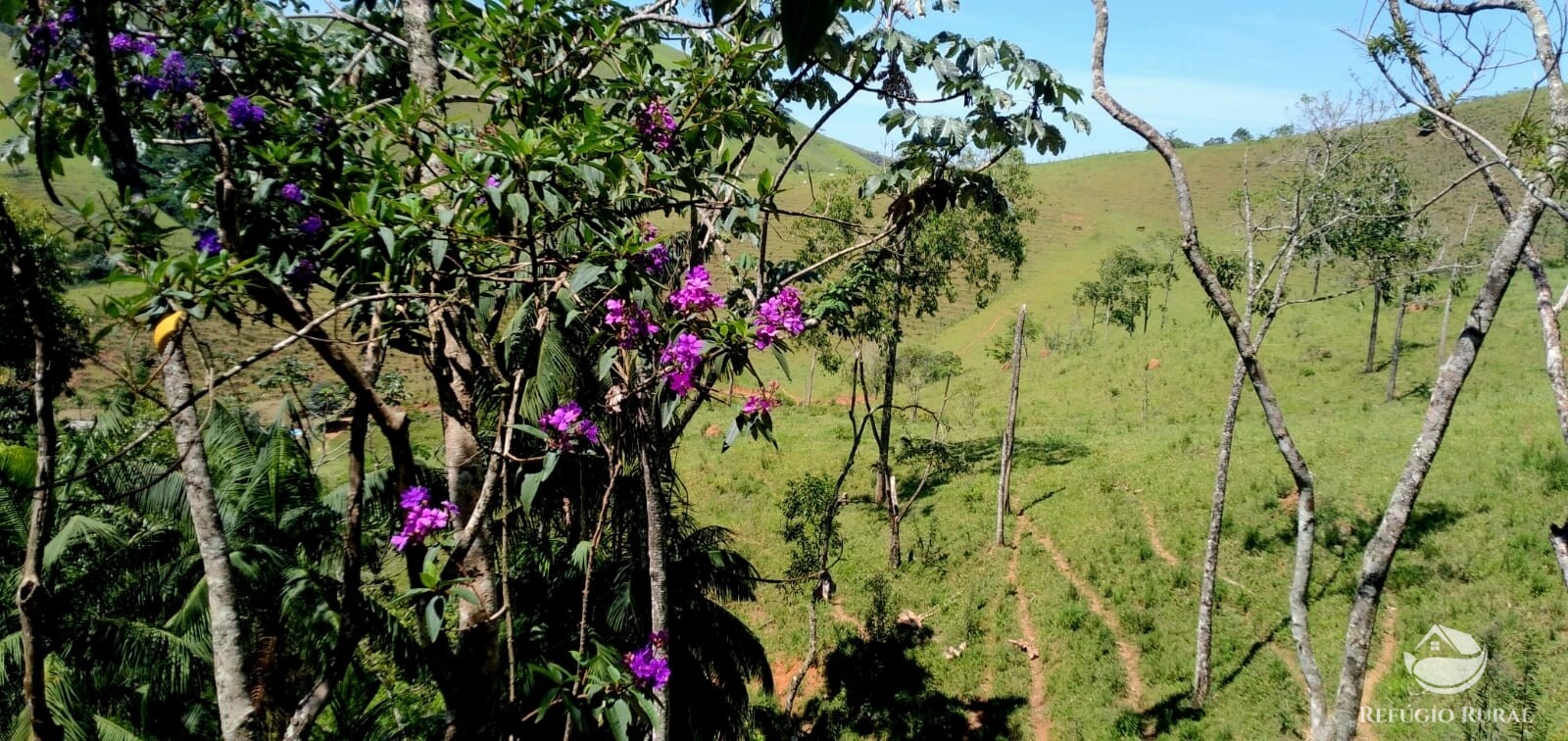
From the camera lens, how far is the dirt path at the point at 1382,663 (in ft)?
26.4

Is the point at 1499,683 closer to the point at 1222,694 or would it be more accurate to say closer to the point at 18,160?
the point at 1222,694

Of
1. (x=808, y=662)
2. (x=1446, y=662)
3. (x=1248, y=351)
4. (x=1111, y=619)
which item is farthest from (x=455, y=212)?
(x=1111, y=619)

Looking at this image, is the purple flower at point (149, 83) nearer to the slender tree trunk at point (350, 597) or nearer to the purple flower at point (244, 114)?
the purple flower at point (244, 114)

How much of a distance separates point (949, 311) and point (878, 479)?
120ft

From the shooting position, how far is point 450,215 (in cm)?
230

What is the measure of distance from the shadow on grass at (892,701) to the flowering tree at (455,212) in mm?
8199

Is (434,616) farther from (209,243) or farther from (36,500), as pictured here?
(209,243)

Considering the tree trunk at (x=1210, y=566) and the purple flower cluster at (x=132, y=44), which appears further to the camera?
the tree trunk at (x=1210, y=566)

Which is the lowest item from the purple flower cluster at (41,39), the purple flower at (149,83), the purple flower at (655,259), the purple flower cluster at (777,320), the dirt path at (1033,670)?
the dirt path at (1033,670)

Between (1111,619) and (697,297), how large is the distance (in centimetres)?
1161

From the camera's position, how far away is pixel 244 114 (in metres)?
2.42

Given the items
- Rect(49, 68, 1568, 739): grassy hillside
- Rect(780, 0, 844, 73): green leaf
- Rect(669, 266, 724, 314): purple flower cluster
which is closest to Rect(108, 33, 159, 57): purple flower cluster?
Rect(49, 68, 1568, 739): grassy hillside

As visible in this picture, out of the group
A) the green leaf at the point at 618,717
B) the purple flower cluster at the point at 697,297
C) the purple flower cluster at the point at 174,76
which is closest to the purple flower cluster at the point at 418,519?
the green leaf at the point at 618,717

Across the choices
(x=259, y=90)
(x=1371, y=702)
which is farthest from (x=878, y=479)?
(x=259, y=90)
